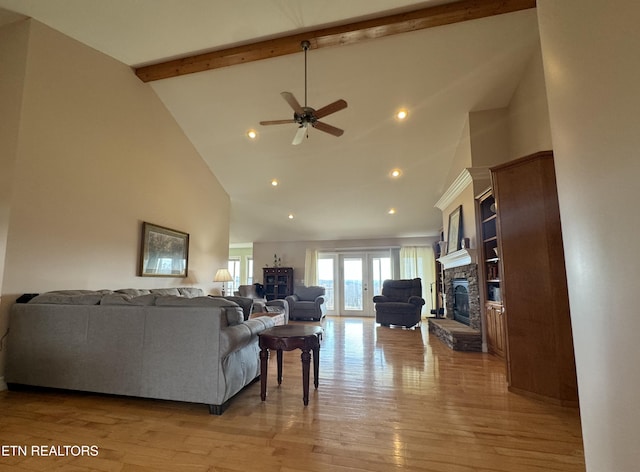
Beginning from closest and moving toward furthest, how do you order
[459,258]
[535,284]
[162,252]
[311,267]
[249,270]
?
[535,284] < [162,252] < [459,258] < [311,267] < [249,270]

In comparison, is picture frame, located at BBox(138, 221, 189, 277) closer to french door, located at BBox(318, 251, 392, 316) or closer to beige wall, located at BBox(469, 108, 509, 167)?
french door, located at BBox(318, 251, 392, 316)

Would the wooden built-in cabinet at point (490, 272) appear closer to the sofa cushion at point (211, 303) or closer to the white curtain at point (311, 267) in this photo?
the sofa cushion at point (211, 303)

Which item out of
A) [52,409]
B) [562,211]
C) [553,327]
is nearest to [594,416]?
[562,211]

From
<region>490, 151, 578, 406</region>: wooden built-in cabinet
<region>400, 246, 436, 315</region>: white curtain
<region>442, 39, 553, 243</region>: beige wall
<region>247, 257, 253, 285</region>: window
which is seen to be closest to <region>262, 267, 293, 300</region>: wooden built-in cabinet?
<region>247, 257, 253, 285</region>: window

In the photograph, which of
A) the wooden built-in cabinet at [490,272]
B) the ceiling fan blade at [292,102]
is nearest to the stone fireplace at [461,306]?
the wooden built-in cabinet at [490,272]

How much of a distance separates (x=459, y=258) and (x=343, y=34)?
150 inches

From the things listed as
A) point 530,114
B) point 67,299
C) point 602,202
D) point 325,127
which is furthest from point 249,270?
point 602,202

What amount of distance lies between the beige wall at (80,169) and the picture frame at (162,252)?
11 cm

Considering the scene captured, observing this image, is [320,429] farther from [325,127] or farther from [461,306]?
[461,306]

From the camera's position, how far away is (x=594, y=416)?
1.24m

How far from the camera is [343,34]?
355cm

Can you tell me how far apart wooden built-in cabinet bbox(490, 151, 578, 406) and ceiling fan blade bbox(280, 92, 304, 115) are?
2113mm

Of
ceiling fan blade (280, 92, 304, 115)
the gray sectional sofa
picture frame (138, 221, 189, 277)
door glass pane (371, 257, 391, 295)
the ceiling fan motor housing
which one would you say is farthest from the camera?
door glass pane (371, 257, 391, 295)

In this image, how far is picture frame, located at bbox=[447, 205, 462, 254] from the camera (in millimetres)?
5383
